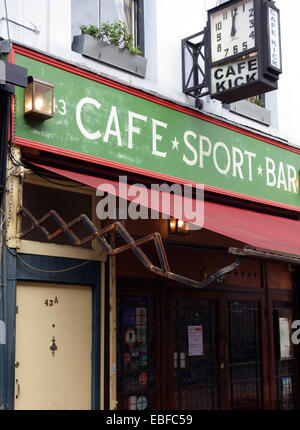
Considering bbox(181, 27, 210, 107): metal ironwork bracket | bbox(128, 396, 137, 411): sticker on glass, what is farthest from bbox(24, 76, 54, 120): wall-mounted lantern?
bbox(128, 396, 137, 411): sticker on glass

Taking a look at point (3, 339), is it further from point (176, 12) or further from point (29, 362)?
point (176, 12)

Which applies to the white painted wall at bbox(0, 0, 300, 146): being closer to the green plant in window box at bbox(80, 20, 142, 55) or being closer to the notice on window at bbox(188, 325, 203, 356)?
the green plant in window box at bbox(80, 20, 142, 55)

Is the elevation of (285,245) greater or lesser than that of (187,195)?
lesser

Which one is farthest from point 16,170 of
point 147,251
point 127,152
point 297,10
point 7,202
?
point 297,10

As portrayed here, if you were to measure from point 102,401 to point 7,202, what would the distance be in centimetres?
258

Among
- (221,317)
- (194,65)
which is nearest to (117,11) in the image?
(194,65)

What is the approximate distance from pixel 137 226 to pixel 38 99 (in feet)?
7.52

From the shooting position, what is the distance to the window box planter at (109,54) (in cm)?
729

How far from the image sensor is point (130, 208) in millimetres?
7734

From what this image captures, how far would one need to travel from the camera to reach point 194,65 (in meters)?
8.66

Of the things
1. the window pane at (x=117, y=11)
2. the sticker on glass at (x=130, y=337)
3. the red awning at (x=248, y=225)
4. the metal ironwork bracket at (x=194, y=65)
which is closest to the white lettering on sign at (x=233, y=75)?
the metal ironwork bracket at (x=194, y=65)
